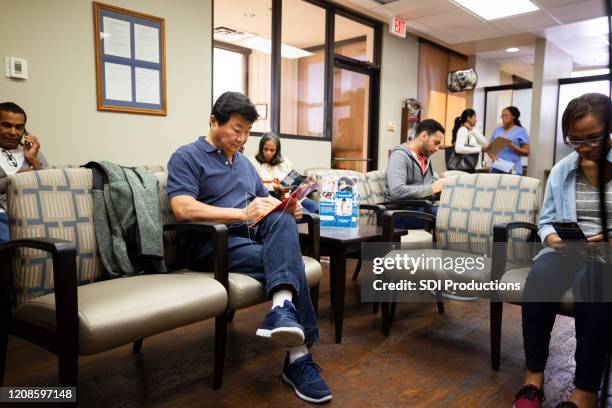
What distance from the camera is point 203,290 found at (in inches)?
58.8

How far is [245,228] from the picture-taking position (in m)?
1.89

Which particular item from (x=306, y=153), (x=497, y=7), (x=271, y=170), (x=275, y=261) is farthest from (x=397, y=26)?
(x=275, y=261)

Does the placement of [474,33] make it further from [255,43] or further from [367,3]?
[255,43]

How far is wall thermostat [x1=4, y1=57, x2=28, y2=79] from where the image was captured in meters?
2.65

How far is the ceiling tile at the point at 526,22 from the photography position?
501 centimetres

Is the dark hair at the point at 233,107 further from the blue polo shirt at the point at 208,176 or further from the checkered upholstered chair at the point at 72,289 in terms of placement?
the checkered upholstered chair at the point at 72,289

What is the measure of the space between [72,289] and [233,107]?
963mm

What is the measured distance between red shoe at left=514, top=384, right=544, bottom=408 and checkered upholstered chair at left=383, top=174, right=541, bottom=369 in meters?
→ 0.30

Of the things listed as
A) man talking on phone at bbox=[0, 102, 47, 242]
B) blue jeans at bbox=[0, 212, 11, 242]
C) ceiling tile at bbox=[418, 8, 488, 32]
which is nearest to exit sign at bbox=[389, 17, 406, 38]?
ceiling tile at bbox=[418, 8, 488, 32]

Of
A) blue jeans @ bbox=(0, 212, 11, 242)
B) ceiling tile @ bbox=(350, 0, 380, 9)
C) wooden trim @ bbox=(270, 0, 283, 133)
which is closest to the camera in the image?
blue jeans @ bbox=(0, 212, 11, 242)

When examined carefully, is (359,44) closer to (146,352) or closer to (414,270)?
(414,270)

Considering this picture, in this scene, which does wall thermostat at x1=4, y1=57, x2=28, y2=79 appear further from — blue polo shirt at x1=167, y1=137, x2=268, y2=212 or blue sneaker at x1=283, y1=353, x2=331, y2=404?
A: blue sneaker at x1=283, y1=353, x2=331, y2=404

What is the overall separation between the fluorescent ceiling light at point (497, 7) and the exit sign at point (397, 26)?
0.76 m

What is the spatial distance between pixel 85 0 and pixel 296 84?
2.34m
